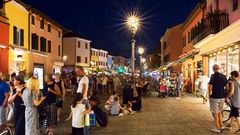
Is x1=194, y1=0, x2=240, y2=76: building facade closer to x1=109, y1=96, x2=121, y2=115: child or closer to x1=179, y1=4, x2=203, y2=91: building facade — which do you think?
x1=179, y1=4, x2=203, y2=91: building facade

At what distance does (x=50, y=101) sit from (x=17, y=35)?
51.2 feet

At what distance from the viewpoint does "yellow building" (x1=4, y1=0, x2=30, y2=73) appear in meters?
22.7

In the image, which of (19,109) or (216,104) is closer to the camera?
(19,109)

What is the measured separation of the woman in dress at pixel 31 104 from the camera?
7324mm

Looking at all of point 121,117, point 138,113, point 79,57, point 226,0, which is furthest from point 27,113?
point 79,57

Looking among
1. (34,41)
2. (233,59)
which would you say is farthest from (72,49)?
(233,59)

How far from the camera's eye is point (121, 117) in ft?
44.4

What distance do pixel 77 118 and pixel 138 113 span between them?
689 cm

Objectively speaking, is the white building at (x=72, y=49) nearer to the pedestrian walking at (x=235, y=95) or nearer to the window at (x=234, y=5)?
the window at (x=234, y=5)

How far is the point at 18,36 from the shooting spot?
25328 mm

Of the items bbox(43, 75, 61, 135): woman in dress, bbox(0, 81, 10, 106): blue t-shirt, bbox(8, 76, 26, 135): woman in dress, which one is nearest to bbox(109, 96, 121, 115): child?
bbox(43, 75, 61, 135): woman in dress

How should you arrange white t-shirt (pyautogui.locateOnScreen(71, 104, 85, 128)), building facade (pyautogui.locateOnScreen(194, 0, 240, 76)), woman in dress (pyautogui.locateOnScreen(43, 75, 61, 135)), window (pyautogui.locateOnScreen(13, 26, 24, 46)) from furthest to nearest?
window (pyautogui.locateOnScreen(13, 26, 24, 46)) → building facade (pyautogui.locateOnScreen(194, 0, 240, 76)) → woman in dress (pyautogui.locateOnScreen(43, 75, 61, 135)) → white t-shirt (pyautogui.locateOnScreen(71, 104, 85, 128))

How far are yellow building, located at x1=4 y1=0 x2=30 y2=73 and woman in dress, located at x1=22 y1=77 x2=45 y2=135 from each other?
46.9 ft

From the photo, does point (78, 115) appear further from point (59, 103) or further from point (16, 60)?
point (16, 60)
